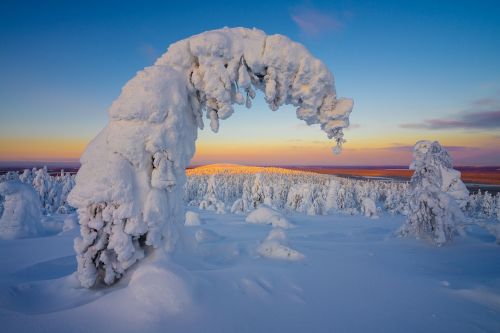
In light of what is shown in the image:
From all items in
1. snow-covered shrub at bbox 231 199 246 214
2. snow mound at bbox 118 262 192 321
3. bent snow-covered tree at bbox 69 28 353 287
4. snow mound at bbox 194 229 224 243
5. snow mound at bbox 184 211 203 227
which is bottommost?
snow-covered shrub at bbox 231 199 246 214

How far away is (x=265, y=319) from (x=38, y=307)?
4185mm

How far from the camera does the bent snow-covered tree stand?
18.9 feet

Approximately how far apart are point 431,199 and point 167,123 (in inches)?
474

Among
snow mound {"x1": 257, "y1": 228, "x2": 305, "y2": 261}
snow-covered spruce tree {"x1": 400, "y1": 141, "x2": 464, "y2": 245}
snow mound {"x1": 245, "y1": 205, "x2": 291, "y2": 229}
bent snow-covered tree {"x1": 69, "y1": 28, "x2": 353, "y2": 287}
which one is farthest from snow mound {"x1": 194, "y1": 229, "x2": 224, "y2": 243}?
snow-covered spruce tree {"x1": 400, "y1": 141, "x2": 464, "y2": 245}

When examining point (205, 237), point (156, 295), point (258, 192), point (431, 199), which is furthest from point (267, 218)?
point (258, 192)

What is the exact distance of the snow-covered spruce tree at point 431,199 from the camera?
11797 mm

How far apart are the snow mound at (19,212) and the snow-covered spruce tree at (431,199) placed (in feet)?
62.6

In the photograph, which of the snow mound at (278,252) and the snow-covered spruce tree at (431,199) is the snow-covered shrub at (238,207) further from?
the snow mound at (278,252)

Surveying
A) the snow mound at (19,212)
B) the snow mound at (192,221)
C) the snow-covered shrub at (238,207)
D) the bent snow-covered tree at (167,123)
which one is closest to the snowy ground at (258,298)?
the bent snow-covered tree at (167,123)

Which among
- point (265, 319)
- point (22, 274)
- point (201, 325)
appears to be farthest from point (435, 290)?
point (22, 274)

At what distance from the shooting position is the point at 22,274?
294 inches

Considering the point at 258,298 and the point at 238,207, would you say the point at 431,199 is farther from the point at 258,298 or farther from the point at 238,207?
the point at 238,207

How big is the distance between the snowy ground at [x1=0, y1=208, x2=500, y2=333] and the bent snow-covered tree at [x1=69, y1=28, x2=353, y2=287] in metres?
0.83

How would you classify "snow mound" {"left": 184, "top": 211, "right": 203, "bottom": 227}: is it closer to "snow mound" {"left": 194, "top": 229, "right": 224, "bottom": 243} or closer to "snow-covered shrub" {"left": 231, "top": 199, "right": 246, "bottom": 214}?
"snow mound" {"left": 194, "top": 229, "right": 224, "bottom": 243}
